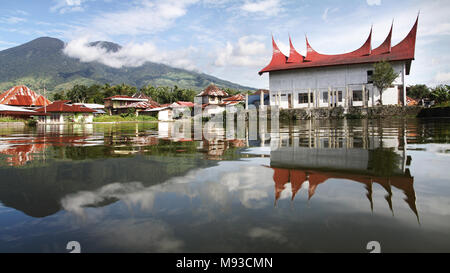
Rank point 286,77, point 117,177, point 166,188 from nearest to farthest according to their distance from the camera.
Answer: point 166,188
point 117,177
point 286,77

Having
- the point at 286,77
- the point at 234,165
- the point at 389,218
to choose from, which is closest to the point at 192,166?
the point at 234,165

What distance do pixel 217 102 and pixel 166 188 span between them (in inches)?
2420

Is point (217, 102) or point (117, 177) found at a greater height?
point (217, 102)

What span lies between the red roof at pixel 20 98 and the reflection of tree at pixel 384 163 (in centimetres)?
6289

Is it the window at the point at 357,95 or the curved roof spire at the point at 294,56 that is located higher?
the curved roof spire at the point at 294,56

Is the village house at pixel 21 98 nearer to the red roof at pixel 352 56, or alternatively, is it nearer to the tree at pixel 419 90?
the red roof at pixel 352 56

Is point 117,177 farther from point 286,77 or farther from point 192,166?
point 286,77

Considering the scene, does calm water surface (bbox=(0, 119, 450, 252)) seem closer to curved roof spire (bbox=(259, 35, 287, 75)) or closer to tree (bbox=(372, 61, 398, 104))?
tree (bbox=(372, 61, 398, 104))

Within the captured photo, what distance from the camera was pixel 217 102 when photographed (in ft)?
209

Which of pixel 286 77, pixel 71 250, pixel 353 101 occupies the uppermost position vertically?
pixel 286 77

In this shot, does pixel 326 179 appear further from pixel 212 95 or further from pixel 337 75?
pixel 212 95

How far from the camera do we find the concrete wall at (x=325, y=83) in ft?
107

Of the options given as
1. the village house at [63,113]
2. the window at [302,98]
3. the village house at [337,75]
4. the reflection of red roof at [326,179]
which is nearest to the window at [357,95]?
the village house at [337,75]

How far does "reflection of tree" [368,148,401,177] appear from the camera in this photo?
10.6ft
